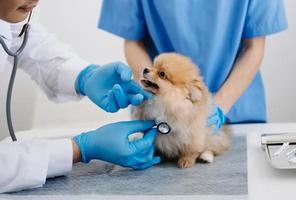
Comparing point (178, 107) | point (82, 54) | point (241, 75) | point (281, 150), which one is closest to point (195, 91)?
point (178, 107)

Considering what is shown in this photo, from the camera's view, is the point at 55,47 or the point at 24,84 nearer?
the point at 55,47

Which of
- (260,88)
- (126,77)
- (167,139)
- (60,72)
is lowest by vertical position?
(167,139)

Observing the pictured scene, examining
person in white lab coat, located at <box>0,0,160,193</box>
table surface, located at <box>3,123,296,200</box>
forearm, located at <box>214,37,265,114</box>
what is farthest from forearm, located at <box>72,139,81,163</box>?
forearm, located at <box>214,37,265,114</box>

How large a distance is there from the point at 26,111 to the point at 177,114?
137cm

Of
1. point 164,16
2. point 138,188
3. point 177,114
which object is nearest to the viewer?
point 138,188

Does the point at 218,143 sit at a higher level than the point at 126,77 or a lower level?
lower

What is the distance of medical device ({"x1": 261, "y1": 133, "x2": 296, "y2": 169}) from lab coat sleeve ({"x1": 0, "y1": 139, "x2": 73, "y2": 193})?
0.52m

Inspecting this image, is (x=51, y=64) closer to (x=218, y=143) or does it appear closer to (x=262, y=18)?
(x=218, y=143)

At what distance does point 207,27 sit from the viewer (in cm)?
176

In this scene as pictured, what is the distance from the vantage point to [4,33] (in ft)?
4.60

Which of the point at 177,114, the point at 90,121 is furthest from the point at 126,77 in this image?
the point at 90,121

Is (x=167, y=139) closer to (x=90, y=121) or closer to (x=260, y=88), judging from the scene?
(x=260, y=88)

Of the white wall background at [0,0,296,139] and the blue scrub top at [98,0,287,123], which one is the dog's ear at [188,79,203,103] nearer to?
the blue scrub top at [98,0,287,123]

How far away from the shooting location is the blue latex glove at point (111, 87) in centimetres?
137
